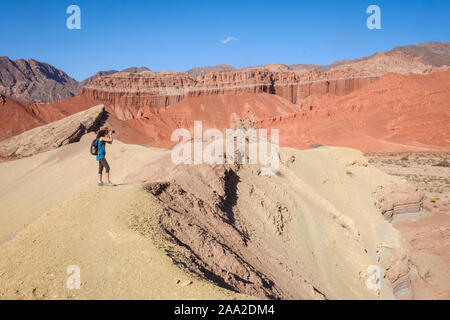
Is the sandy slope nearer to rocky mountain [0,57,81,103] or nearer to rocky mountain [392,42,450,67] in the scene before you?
rocky mountain [0,57,81,103]

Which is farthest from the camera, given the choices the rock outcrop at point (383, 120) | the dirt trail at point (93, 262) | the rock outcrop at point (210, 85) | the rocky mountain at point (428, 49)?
the rocky mountain at point (428, 49)

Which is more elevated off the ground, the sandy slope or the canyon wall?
the canyon wall

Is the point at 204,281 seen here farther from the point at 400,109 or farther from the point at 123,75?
the point at 123,75

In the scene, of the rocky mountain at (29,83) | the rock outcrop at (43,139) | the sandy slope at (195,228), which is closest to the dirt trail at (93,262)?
the sandy slope at (195,228)

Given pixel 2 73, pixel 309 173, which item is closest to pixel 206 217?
pixel 309 173

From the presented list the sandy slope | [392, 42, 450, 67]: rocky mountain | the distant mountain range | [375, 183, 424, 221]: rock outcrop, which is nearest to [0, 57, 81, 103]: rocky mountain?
the distant mountain range

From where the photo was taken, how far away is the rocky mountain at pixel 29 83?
112312 millimetres

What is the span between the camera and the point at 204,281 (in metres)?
3.70

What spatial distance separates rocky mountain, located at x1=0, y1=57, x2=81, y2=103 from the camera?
112312 mm

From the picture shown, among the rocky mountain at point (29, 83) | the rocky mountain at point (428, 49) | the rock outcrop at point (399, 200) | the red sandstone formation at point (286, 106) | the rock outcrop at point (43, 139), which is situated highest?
the rocky mountain at point (428, 49)

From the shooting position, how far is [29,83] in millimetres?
124812

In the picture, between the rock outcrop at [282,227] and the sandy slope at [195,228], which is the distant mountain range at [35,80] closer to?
the sandy slope at [195,228]
